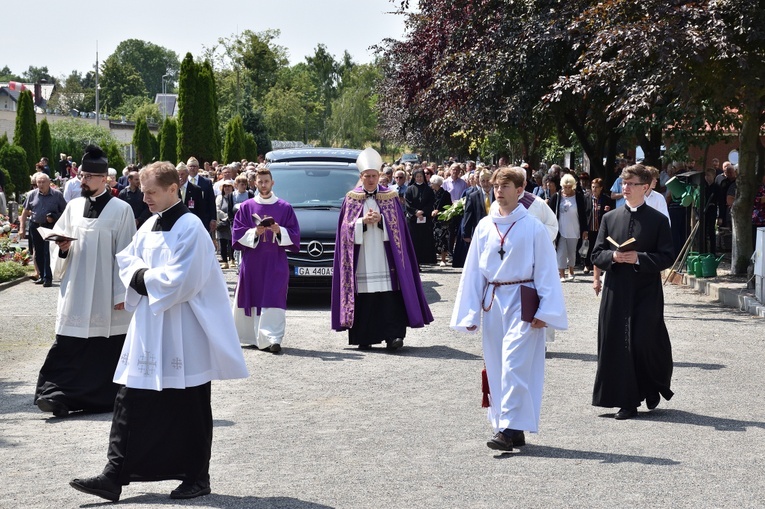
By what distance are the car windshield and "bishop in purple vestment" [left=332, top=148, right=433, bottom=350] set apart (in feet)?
15.7

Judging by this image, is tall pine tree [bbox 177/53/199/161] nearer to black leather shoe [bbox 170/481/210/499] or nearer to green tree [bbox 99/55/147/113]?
black leather shoe [bbox 170/481/210/499]

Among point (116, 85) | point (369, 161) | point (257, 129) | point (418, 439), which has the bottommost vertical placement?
point (418, 439)

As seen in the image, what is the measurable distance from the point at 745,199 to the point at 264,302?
400 inches

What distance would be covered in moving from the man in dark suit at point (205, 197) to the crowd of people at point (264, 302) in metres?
5.58

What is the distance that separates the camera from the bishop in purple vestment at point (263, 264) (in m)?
12.7

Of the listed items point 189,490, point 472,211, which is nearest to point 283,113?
point 472,211

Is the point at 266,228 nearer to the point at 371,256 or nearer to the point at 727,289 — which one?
the point at 371,256

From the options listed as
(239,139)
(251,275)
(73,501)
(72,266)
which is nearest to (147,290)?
(73,501)

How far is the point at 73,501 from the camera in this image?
6.54 metres

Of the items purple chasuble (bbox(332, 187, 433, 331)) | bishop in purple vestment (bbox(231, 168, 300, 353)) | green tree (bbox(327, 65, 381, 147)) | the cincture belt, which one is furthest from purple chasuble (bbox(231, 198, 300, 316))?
green tree (bbox(327, 65, 381, 147))

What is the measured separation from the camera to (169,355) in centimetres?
653

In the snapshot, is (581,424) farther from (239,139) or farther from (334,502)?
(239,139)

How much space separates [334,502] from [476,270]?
2262mm

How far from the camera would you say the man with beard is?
30.1ft
